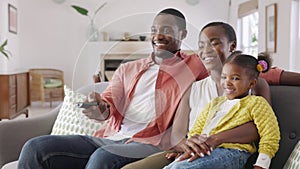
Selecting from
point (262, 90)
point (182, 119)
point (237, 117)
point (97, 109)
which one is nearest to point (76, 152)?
point (97, 109)

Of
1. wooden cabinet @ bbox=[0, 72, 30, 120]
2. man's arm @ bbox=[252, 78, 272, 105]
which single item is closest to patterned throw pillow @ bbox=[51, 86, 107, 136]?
man's arm @ bbox=[252, 78, 272, 105]

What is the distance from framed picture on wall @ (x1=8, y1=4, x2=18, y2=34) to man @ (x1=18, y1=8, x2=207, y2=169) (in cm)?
526

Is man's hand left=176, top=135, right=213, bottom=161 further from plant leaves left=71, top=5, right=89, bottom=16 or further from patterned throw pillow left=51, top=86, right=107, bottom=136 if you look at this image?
plant leaves left=71, top=5, right=89, bottom=16

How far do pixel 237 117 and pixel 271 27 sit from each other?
13.4 feet

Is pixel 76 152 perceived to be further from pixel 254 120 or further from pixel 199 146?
pixel 254 120

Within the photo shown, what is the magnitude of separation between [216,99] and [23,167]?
78 cm

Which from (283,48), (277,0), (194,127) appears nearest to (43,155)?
(194,127)

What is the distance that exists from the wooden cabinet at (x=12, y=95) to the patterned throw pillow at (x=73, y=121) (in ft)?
10.6

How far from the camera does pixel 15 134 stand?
1.89 meters

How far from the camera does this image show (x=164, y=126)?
1.52 meters

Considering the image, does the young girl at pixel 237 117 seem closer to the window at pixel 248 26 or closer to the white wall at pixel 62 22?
the window at pixel 248 26

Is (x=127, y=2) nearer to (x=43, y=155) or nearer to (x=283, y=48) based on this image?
(x=283, y=48)

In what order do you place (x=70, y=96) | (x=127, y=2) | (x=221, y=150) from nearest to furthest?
1. (x=221, y=150)
2. (x=70, y=96)
3. (x=127, y=2)

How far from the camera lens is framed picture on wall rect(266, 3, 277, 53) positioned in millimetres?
4938
